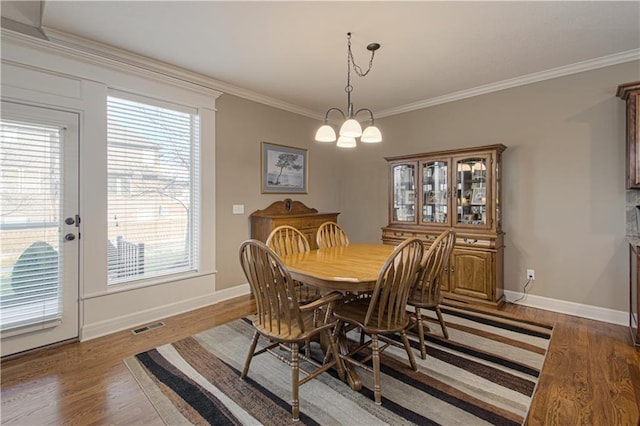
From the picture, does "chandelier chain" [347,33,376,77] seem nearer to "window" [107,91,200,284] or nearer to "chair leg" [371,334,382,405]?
"window" [107,91,200,284]

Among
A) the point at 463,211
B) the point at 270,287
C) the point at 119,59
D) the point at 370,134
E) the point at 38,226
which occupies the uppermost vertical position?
the point at 119,59

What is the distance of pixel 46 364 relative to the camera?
223 centimetres

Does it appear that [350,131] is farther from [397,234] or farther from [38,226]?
[38,226]

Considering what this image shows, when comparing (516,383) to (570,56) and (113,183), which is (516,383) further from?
(113,183)

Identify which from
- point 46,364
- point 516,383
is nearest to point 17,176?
point 46,364

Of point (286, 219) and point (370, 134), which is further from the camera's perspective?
point (286, 219)

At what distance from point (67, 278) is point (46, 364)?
667 mm

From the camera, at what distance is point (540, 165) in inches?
132

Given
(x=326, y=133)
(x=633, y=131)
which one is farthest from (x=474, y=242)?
(x=326, y=133)

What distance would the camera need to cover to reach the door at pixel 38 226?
2.30 metres

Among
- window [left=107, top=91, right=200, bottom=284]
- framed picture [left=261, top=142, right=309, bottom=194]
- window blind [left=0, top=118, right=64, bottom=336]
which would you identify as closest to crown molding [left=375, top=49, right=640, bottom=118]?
framed picture [left=261, top=142, right=309, bottom=194]

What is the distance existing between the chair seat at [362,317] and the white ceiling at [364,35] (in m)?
2.11

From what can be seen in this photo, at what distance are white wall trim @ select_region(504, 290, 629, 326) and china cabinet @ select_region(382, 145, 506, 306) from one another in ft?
0.73

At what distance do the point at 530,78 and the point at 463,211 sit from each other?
1602 millimetres
